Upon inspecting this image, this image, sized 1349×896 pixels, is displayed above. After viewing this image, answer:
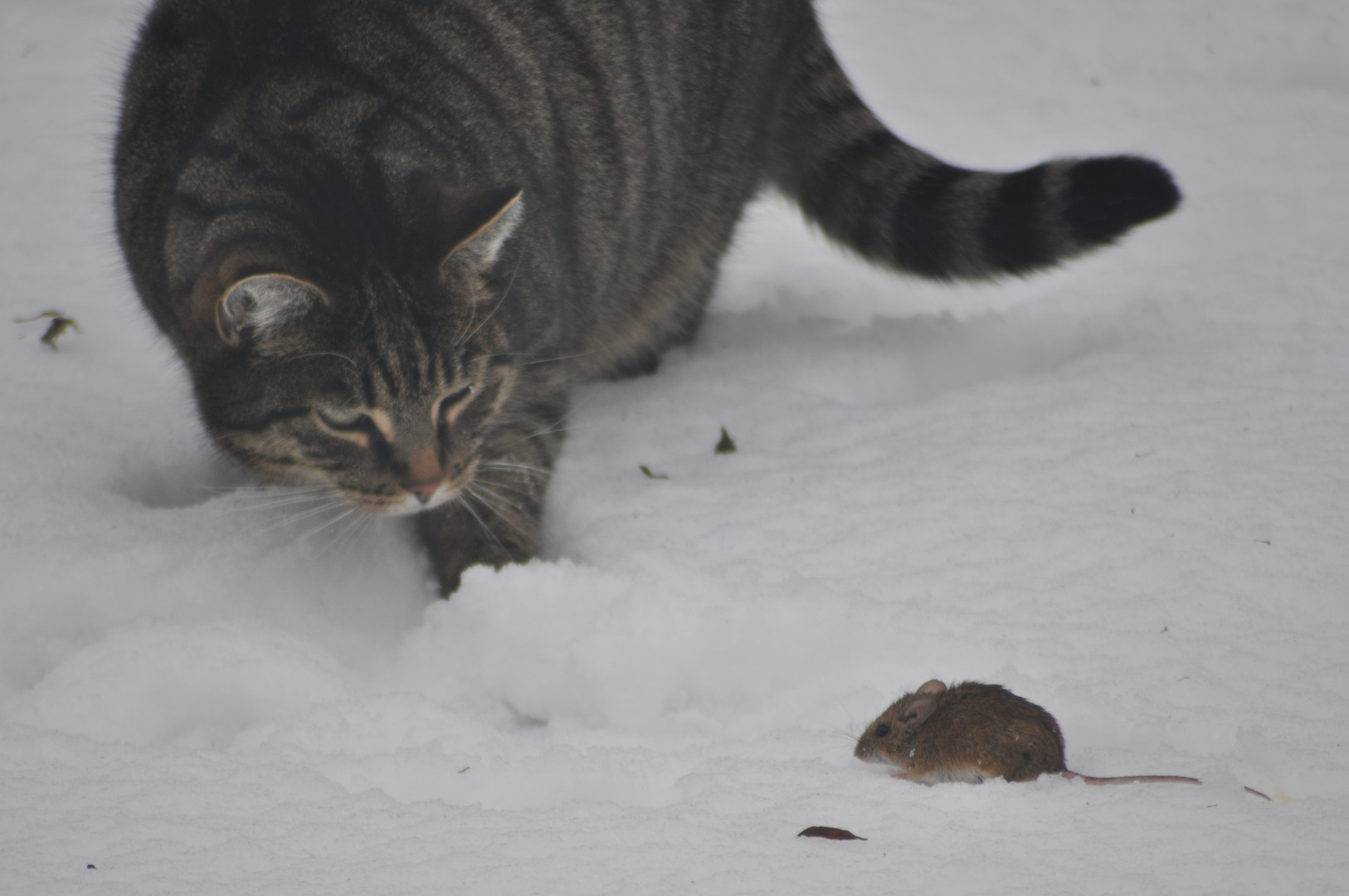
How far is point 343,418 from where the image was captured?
266cm

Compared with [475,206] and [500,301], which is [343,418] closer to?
[500,301]

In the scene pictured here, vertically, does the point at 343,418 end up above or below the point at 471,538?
above

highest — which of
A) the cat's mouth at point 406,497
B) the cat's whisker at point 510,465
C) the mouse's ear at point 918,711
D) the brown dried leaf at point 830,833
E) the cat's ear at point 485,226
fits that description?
the cat's ear at point 485,226

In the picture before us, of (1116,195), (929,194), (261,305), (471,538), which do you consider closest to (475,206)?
(261,305)

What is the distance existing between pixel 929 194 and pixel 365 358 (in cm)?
230

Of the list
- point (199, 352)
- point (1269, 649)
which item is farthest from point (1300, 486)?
point (199, 352)

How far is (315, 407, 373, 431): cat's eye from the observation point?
2.64 meters

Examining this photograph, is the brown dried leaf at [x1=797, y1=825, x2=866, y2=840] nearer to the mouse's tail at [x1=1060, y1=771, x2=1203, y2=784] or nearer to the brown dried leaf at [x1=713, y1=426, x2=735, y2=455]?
the mouse's tail at [x1=1060, y1=771, x2=1203, y2=784]

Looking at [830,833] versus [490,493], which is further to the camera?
[490,493]

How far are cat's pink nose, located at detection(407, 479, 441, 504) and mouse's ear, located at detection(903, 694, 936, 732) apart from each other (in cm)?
130

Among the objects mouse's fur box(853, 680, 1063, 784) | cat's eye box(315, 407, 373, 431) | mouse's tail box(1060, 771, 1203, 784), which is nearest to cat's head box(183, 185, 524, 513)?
cat's eye box(315, 407, 373, 431)

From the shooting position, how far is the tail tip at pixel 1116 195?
353cm

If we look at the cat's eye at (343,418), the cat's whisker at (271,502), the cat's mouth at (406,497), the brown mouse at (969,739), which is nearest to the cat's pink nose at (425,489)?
the cat's mouth at (406,497)

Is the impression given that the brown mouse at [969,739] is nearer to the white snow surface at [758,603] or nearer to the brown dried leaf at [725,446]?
the white snow surface at [758,603]
